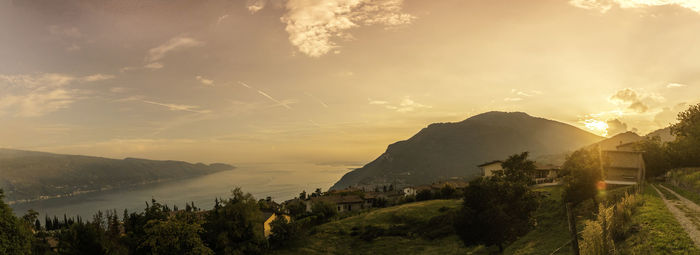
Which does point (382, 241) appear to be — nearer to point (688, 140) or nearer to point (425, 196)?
point (425, 196)

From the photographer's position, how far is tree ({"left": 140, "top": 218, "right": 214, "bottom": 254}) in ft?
106

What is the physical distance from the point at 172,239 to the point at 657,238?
35380 millimetres

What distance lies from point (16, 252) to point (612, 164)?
298 ft

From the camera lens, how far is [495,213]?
113ft

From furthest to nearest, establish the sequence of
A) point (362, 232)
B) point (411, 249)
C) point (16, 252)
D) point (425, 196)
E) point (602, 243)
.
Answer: point (425, 196) < point (362, 232) < point (411, 249) < point (16, 252) < point (602, 243)

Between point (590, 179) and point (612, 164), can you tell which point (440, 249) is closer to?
point (590, 179)

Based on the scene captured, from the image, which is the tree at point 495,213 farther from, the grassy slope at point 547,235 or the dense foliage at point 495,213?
the grassy slope at point 547,235

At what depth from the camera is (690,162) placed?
199 ft

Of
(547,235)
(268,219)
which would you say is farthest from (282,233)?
(547,235)

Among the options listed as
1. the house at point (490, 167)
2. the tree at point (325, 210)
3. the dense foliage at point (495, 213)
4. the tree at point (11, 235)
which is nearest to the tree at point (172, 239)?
the tree at point (11, 235)

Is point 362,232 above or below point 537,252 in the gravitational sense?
below

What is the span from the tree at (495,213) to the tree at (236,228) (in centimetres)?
2831

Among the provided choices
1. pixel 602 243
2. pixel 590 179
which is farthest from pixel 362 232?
pixel 602 243

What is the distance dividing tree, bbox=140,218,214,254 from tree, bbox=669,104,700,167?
78.8 metres
